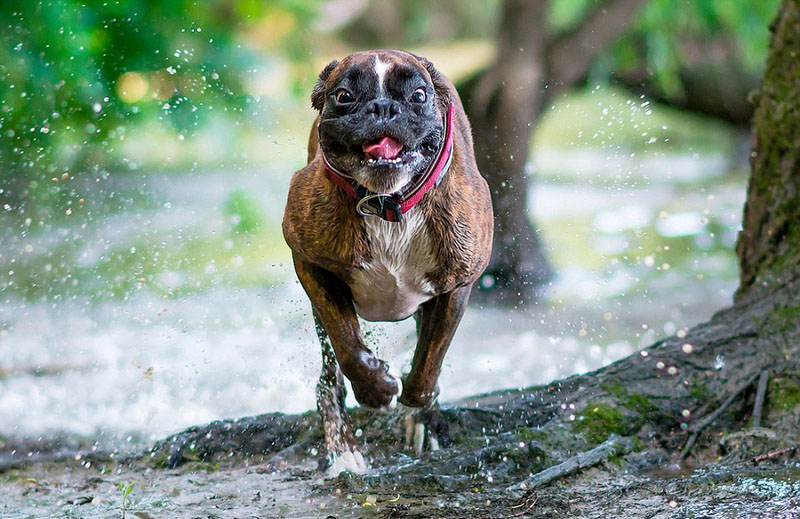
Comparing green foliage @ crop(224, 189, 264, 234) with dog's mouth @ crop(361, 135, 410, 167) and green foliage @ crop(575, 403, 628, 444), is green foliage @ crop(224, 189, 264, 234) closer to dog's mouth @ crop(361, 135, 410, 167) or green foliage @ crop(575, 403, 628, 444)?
green foliage @ crop(575, 403, 628, 444)

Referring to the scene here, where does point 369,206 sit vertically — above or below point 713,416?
above

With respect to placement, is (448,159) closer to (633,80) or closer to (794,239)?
(794,239)

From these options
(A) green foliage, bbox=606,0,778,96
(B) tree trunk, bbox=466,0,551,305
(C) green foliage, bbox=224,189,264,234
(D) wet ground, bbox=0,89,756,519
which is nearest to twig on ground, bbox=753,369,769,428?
(D) wet ground, bbox=0,89,756,519

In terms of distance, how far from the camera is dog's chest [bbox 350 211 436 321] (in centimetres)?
347

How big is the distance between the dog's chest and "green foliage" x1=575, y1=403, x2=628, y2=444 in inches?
39.4

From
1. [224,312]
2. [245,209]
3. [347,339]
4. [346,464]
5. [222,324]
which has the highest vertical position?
[245,209]

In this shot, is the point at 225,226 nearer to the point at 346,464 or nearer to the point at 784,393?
the point at 346,464

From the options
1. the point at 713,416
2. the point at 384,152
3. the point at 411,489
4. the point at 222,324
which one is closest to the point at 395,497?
the point at 411,489

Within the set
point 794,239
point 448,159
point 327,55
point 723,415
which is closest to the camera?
point 448,159

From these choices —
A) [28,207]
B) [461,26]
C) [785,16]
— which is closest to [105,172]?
[28,207]

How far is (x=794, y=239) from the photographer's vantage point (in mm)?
4676

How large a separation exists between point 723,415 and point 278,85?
43.3 ft

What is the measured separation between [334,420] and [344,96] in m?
1.76

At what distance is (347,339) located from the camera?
3.71m
